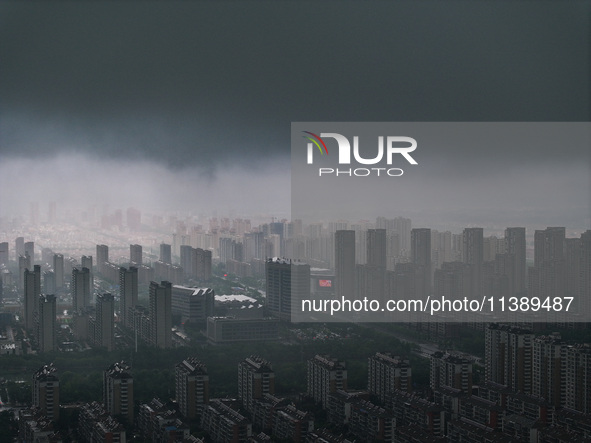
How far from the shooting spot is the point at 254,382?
12.2ft

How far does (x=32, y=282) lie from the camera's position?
15.4 ft

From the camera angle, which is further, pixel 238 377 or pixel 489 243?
pixel 489 243

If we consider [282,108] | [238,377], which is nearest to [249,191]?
[282,108]

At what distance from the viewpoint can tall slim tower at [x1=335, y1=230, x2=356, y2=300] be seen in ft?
13.8

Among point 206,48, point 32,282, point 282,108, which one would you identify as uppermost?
point 206,48

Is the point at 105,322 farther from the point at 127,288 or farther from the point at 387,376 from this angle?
the point at 387,376

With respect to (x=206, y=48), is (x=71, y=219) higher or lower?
lower

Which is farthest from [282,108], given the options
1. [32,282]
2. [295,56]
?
[32,282]

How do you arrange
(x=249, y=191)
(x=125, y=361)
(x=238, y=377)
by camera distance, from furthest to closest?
Answer: (x=249, y=191), (x=125, y=361), (x=238, y=377)

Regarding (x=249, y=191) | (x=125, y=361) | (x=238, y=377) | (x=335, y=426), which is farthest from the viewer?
(x=249, y=191)

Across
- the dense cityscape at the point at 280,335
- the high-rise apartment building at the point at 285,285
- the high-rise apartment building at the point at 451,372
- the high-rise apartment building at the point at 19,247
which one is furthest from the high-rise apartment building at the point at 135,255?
the high-rise apartment building at the point at 451,372

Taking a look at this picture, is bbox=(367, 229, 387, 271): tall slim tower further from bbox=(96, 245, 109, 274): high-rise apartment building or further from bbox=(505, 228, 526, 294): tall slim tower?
bbox=(96, 245, 109, 274): high-rise apartment building

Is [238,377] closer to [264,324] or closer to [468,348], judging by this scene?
[264,324]

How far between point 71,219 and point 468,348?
2.52 metres
